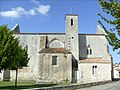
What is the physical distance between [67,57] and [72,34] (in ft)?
21.9

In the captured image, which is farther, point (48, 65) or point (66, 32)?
point (66, 32)

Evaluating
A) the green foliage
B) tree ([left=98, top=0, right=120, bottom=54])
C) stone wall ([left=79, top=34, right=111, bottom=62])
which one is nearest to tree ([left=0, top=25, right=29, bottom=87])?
the green foliage

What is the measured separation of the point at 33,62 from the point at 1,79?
7001 mm

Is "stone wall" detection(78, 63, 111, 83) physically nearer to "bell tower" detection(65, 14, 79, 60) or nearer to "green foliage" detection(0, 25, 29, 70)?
"bell tower" detection(65, 14, 79, 60)

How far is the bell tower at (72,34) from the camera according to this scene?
145 feet

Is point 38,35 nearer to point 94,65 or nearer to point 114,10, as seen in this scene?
point 94,65

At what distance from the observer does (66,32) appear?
45219 millimetres

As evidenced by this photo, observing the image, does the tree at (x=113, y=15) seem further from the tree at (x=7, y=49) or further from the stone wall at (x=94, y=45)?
the stone wall at (x=94, y=45)

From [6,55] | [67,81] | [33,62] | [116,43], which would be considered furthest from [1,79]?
[116,43]

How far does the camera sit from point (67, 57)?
1571 inches

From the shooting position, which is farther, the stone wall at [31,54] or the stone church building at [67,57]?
the stone wall at [31,54]

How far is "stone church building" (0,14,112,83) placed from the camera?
39500 millimetres

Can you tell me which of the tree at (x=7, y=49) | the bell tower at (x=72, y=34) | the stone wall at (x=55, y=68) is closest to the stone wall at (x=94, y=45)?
the bell tower at (x=72, y=34)

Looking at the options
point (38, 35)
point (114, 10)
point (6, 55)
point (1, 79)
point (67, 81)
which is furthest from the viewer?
point (38, 35)
